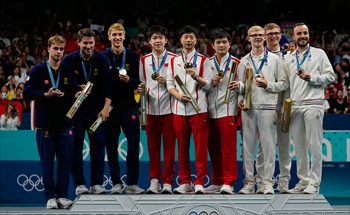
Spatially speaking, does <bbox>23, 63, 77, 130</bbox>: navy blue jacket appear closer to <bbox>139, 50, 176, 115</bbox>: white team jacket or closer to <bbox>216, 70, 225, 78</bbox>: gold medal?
<bbox>139, 50, 176, 115</bbox>: white team jacket

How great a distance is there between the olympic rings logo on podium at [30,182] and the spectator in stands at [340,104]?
22.0 feet

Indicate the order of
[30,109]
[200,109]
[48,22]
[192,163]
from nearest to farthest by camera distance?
[200,109], [192,163], [30,109], [48,22]

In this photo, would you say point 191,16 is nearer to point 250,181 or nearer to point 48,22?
point 48,22

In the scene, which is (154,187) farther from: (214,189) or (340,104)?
(340,104)

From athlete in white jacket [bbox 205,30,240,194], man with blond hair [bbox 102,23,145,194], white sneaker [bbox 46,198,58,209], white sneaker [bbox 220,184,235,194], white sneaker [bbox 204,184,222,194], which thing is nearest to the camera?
white sneaker [bbox 46,198,58,209]

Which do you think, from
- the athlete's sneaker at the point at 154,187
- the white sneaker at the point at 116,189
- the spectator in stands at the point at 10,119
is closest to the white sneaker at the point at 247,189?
the athlete's sneaker at the point at 154,187

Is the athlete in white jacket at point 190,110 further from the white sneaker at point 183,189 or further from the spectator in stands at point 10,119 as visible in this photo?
the spectator in stands at point 10,119

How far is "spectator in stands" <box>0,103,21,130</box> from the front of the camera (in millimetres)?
9625

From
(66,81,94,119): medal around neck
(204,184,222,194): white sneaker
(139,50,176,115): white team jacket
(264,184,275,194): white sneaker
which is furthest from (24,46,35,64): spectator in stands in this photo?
(264,184,275,194): white sneaker

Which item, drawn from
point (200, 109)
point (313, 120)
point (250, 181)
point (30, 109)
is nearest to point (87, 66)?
point (200, 109)

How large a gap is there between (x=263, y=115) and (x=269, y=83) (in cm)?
44

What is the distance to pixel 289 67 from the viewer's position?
6.81m

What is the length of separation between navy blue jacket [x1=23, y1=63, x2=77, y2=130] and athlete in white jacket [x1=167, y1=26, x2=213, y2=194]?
1359mm

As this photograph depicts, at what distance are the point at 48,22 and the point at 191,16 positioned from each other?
4779mm
